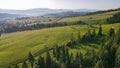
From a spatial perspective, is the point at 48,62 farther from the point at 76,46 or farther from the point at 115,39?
the point at 76,46

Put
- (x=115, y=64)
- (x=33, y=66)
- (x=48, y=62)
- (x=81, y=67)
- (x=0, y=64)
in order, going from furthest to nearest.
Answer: (x=0, y=64), (x=33, y=66), (x=48, y=62), (x=81, y=67), (x=115, y=64)

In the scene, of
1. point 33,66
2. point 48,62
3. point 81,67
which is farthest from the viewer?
point 33,66

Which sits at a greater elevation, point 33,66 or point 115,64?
point 115,64

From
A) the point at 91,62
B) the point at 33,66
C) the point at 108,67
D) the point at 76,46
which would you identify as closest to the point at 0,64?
the point at 33,66

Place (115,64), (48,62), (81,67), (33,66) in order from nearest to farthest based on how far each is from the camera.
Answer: (115,64) < (81,67) < (48,62) < (33,66)

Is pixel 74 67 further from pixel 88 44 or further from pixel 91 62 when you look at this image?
pixel 88 44

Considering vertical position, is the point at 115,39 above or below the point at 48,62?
above

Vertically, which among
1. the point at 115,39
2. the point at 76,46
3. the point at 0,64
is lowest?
the point at 0,64

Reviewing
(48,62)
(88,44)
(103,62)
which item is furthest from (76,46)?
(103,62)

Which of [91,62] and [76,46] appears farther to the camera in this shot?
[76,46]
